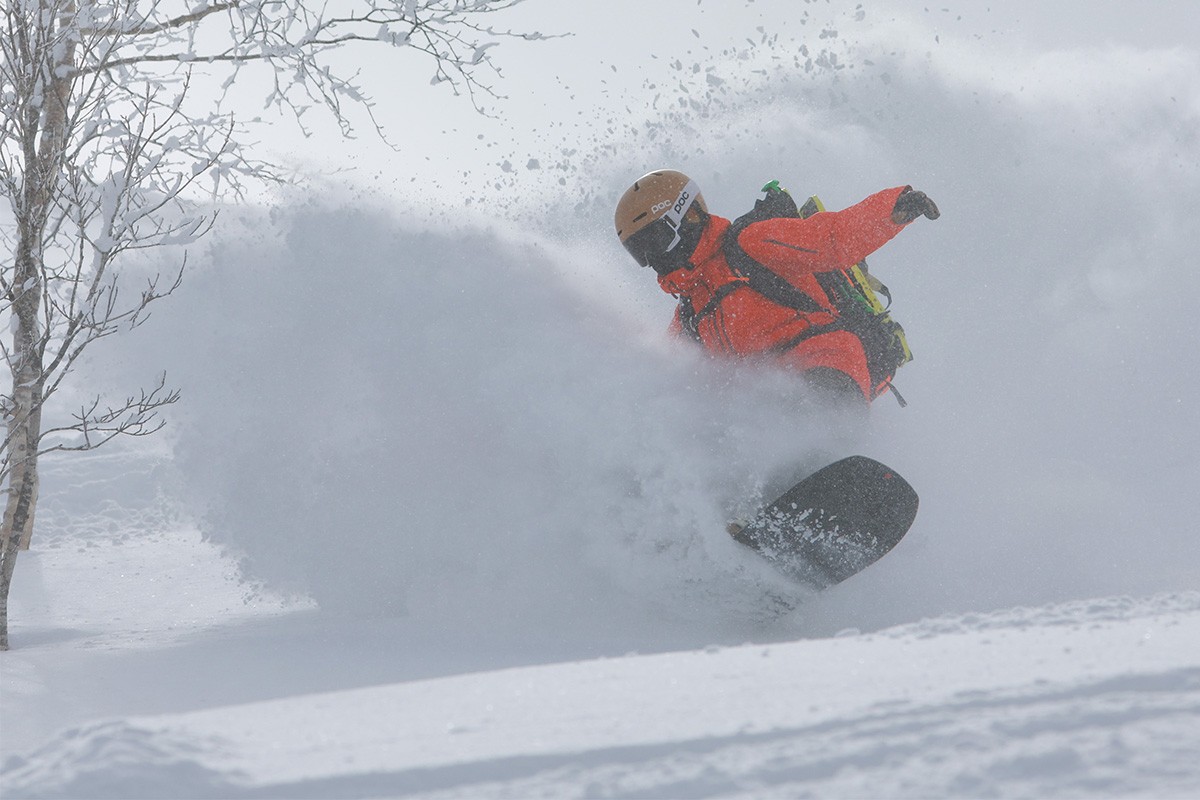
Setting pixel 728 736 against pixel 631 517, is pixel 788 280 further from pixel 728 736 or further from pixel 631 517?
pixel 728 736

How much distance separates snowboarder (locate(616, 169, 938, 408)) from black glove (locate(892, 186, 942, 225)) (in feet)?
0.24

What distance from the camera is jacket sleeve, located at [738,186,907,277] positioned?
449 centimetres

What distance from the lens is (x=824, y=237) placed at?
4.59 metres

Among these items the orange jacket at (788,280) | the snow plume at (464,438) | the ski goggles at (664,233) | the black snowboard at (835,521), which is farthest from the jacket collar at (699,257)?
the black snowboard at (835,521)

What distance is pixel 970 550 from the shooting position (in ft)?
17.4

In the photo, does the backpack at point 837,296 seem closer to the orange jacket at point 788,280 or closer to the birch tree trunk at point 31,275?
the orange jacket at point 788,280

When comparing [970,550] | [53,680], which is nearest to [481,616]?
[53,680]

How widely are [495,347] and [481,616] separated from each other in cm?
142

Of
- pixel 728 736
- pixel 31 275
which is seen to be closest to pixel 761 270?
pixel 728 736

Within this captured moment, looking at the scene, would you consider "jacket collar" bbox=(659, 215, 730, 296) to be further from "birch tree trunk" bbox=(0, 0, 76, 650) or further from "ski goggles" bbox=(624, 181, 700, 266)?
"birch tree trunk" bbox=(0, 0, 76, 650)

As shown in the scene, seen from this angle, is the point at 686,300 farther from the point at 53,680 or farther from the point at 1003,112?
the point at 1003,112

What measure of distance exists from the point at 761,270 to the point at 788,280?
0.13 metres

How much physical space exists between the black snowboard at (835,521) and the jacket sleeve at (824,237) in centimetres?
92

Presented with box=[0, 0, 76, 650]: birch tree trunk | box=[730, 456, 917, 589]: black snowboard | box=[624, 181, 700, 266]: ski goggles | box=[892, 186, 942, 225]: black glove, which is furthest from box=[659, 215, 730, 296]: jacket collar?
→ box=[0, 0, 76, 650]: birch tree trunk
